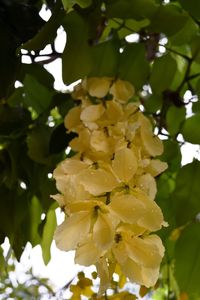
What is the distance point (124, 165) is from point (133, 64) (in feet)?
0.79

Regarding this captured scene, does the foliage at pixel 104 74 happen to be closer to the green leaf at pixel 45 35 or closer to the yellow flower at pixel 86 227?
the green leaf at pixel 45 35

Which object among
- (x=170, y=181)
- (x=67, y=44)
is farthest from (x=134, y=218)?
(x=170, y=181)

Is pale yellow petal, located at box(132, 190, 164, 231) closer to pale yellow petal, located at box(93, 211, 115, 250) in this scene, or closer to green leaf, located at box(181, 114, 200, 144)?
pale yellow petal, located at box(93, 211, 115, 250)

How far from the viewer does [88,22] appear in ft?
1.82

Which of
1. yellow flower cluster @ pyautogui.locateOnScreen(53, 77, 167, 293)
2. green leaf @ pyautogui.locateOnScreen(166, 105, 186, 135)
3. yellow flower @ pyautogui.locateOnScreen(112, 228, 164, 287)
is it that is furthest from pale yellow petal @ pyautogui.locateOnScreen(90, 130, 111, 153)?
green leaf @ pyautogui.locateOnScreen(166, 105, 186, 135)

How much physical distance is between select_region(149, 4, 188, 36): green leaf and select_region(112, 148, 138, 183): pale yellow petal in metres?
0.20

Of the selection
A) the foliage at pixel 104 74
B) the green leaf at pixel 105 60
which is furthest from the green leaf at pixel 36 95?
the green leaf at pixel 105 60

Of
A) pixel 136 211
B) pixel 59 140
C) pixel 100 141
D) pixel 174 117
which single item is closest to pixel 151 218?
pixel 136 211

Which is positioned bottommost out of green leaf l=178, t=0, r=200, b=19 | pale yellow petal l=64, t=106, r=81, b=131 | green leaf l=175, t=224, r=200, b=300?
green leaf l=175, t=224, r=200, b=300

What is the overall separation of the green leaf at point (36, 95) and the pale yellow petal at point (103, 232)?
1.18ft

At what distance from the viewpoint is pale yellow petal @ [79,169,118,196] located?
0.41 meters

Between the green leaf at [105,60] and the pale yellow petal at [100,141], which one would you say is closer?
the pale yellow petal at [100,141]

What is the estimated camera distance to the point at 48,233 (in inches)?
27.0

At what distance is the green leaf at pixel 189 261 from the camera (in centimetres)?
58
